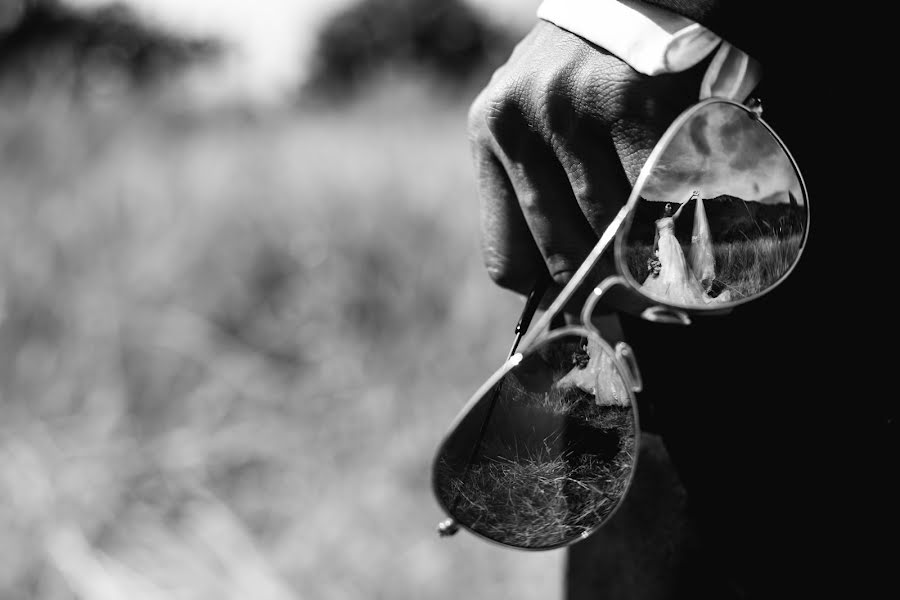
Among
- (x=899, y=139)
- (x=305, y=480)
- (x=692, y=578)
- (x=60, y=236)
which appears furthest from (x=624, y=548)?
(x=60, y=236)

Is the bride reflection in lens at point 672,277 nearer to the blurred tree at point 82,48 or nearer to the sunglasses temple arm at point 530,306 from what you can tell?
the sunglasses temple arm at point 530,306

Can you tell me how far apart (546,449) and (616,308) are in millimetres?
157

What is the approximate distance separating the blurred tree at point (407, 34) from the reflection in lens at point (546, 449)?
25212 millimetres

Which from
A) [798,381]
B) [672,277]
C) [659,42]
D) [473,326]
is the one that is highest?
[659,42]

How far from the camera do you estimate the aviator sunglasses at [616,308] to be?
26.5 inches

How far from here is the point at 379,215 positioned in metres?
4.07

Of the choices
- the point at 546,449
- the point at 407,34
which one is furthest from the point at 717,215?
the point at 407,34

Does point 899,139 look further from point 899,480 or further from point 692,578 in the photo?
point 692,578

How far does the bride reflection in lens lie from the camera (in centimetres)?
70

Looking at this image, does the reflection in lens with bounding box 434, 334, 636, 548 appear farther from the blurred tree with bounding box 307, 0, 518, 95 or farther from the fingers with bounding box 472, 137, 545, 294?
the blurred tree with bounding box 307, 0, 518, 95

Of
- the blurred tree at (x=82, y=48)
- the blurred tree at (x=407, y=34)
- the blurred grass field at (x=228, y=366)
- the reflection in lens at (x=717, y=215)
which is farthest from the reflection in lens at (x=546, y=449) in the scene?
the blurred tree at (x=407, y=34)

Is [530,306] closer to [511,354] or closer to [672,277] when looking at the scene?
[511,354]

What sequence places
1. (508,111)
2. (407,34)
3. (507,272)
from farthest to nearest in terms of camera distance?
1. (407,34)
2. (507,272)
3. (508,111)

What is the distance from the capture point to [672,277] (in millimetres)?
712
